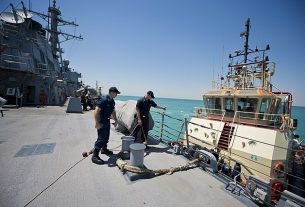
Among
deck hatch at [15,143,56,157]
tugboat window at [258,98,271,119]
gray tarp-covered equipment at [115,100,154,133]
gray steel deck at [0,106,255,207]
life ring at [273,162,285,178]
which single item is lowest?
life ring at [273,162,285,178]

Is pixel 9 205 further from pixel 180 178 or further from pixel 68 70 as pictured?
pixel 68 70

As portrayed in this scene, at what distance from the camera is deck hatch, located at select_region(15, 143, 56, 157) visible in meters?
4.89

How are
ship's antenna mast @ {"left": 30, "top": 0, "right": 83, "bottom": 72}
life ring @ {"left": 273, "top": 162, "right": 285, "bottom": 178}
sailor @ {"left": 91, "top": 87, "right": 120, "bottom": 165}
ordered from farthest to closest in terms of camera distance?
ship's antenna mast @ {"left": 30, "top": 0, "right": 83, "bottom": 72}
life ring @ {"left": 273, "top": 162, "right": 285, "bottom": 178}
sailor @ {"left": 91, "top": 87, "right": 120, "bottom": 165}

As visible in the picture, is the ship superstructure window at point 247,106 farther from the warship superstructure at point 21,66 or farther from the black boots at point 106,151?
the warship superstructure at point 21,66

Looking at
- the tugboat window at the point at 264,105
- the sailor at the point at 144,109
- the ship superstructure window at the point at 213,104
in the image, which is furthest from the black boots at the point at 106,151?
the tugboat window at the point at 264,105

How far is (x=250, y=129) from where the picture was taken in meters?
9.85

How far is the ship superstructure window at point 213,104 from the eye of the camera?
1336 cm

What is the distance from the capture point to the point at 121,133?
8039 millimetres

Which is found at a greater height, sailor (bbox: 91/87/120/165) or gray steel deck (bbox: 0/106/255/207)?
sailor (bbox: 91/87/120/165)

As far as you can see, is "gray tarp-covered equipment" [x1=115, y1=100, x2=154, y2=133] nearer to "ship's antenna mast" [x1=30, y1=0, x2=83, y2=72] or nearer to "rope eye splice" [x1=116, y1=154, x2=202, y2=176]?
"rope eye splice" [x1=116, y1=154, x2=202, y2=176]

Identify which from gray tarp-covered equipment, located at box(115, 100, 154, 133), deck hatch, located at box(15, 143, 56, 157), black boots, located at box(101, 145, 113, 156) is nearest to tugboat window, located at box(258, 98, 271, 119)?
gray tarp-covered equipment, located at box(115, 100, 154, 133)

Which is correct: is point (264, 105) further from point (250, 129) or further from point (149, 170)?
point (149, 170)

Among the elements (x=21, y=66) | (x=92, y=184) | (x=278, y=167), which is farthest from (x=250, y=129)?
(x=21, y=66)

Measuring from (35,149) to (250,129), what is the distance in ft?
31.9
